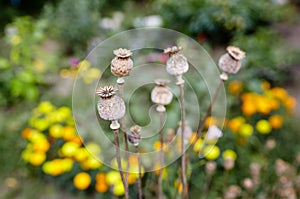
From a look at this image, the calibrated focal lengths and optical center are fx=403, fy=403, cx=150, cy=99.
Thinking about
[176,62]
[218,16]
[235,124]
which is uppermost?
[218,16]

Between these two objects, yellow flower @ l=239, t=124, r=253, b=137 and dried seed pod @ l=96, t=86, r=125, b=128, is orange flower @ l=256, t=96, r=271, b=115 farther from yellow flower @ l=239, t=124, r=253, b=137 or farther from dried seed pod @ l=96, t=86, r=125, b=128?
dried seed pod @ l=96, t=86, r=125, b=128

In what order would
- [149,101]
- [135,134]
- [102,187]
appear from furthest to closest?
[149,101], [102,187], [135,134]

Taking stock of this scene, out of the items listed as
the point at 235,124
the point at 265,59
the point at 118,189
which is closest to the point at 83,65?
the point at 118,189

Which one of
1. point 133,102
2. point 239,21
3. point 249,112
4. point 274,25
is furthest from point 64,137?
point 274,25

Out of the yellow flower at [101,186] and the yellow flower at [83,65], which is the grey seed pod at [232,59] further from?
the yellow flower at [101,186]

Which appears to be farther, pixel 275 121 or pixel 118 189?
pixel 275 121

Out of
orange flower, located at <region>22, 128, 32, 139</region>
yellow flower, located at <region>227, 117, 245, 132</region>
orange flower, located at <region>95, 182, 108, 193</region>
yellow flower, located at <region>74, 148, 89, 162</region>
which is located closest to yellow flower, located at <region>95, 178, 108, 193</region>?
orange flower, located at <region>95, 182, 108, 193</region>

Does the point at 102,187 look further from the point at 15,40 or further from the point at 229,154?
the point at 15,40

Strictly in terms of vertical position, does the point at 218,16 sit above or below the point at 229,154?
above
